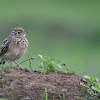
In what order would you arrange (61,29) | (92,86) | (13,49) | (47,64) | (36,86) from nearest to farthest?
(36,86)
(92,86)
(47,64)
(13,49)
(61,29)

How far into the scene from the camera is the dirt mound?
244 inches

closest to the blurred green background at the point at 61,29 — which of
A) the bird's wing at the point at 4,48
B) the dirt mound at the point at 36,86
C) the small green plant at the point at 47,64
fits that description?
the bird's wing at the point at 4,48

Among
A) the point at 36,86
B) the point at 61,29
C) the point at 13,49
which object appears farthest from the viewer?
the point at 61,29

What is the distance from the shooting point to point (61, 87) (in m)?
6.54

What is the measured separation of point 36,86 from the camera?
643 centimetres

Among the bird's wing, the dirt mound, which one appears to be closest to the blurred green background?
the bird's wing

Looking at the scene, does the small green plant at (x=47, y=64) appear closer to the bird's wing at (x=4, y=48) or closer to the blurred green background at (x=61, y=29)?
the bird's wing at (x=4, y=48)

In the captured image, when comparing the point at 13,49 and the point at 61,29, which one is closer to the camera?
the point at 13,49

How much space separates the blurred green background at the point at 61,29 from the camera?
16828mm

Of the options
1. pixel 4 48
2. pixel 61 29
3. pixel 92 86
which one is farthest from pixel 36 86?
pixel 61 29

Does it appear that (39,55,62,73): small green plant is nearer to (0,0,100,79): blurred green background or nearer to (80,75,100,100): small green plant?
(80,75,100,100): small green plant

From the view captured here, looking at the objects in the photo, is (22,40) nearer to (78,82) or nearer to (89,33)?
(78,82)

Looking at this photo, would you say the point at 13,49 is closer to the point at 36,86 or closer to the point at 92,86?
the point at 36,86

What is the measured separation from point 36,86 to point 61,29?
1503 centimetres
